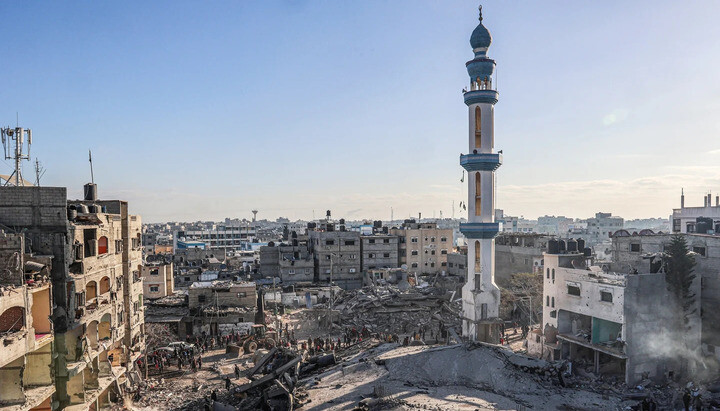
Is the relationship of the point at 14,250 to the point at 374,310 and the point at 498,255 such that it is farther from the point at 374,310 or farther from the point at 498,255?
the point at 498,255

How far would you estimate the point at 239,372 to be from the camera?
34.2 meters

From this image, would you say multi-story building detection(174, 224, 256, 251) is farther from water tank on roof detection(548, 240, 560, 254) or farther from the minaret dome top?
water tank on roof detection(548, 240, 560, 254)

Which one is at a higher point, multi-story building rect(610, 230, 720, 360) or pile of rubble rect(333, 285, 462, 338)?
multi-story building rect(610, 230, 720, 360)

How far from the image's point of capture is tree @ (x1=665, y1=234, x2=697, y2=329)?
110 ft

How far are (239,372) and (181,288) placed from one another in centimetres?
3404

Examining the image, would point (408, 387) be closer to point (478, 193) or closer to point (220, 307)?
point (478, 193)

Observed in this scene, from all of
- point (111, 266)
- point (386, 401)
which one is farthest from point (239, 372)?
point (386, 401)

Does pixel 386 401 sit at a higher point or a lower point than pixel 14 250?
lower

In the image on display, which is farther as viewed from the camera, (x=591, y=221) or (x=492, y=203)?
(x=591, y=221)

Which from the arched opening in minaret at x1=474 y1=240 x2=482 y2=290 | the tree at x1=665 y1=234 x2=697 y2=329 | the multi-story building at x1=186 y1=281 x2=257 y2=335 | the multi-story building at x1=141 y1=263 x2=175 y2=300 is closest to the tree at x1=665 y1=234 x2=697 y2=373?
the tree at x1=665 y1=234 x2=697 y2=329

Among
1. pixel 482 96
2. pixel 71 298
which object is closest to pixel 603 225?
pixel 482 96

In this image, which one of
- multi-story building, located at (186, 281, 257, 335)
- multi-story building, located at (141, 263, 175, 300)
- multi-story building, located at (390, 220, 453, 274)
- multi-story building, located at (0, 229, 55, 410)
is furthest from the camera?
multi-story building, located at (390, 220, 453, 274)

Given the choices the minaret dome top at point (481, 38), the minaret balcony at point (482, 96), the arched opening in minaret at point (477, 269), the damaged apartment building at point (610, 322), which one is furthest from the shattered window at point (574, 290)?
the minaret dome top at point (481, 38)

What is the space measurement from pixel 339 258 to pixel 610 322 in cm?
4200
